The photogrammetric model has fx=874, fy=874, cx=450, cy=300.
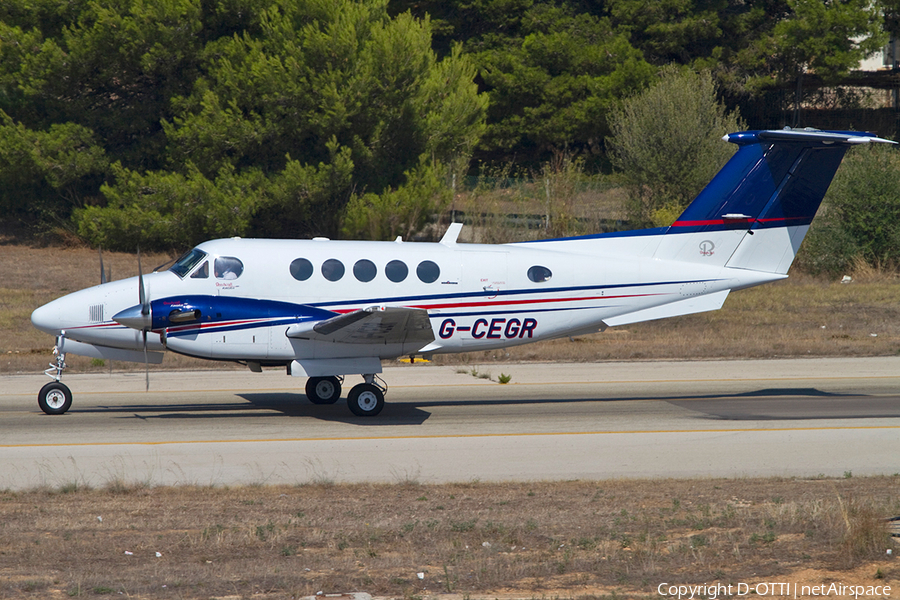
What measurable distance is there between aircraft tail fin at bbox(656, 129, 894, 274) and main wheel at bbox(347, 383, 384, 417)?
18.4 ft

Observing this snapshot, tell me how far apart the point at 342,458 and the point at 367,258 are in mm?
3903

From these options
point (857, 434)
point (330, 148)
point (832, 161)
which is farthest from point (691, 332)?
point (330, 148)

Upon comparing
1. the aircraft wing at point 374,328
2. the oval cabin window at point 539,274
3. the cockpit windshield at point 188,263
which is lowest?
the aircraft wing at point 374,328

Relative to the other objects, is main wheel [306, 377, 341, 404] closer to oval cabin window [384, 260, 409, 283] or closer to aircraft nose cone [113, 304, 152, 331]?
oval cabin window [384, 260, 409, 283]

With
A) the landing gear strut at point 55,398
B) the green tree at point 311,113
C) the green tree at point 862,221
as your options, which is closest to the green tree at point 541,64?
the green tree at point 311,113

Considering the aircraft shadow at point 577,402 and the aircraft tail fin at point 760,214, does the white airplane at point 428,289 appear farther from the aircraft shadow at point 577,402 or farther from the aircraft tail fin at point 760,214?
the aircraft shadow at point 577,402

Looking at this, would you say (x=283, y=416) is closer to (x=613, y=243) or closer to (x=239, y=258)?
(x=239, y=258)

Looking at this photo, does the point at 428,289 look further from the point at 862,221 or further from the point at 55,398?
the point at 862,221

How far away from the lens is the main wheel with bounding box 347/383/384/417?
1457 centimetres

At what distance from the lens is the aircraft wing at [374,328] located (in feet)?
44.0

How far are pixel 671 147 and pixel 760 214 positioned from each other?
22.4 meters

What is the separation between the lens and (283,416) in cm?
1476

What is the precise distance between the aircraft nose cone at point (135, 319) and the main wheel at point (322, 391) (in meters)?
3.29

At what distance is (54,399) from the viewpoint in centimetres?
1458
